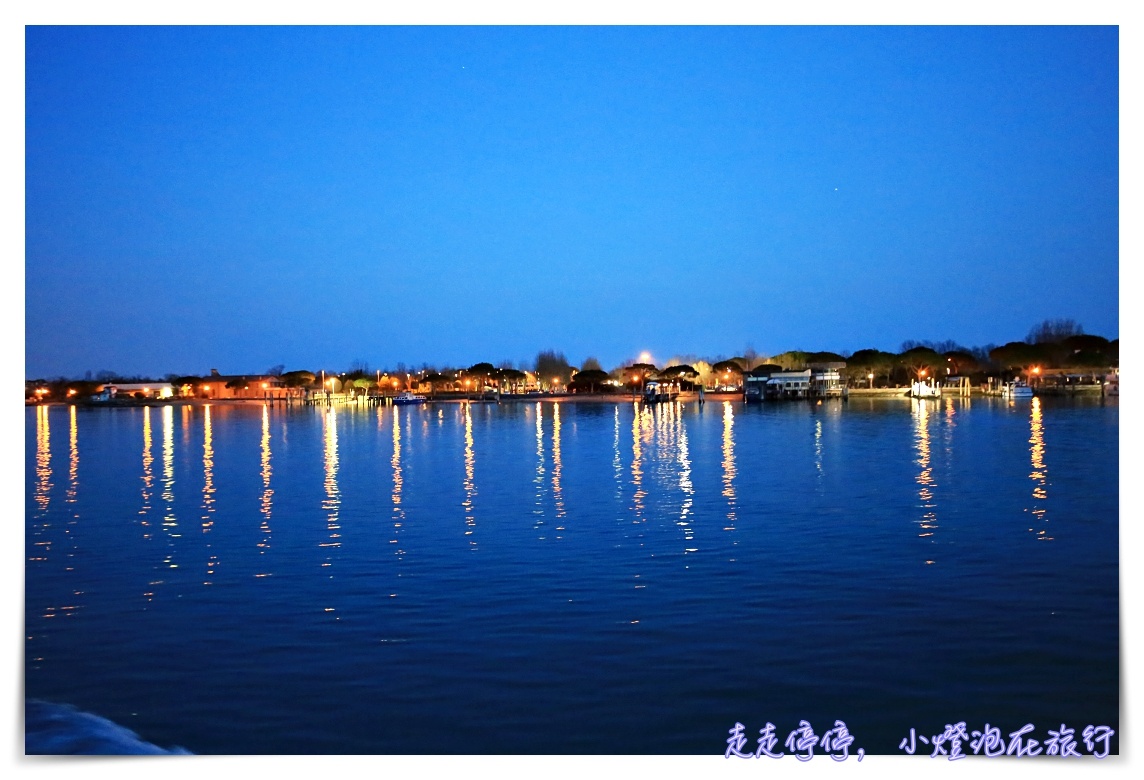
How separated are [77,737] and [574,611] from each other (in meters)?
3.28

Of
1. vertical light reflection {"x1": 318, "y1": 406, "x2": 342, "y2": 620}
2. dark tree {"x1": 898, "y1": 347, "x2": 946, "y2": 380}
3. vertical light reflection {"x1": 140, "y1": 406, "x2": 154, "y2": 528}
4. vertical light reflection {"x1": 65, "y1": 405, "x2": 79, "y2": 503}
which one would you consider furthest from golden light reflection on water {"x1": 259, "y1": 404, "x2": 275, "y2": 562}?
dark tree {"x1": 898, "y1": 347, "x2": 946, "y2": 380}

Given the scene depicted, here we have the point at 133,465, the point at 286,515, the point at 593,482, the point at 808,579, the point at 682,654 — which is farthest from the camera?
the point at 133,465

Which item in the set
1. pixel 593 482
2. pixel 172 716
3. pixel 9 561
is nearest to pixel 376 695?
pixel 172 716

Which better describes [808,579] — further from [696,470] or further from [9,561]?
[696,470]

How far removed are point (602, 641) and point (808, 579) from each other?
2.40 m

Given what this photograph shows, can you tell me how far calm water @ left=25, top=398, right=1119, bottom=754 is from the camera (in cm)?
569

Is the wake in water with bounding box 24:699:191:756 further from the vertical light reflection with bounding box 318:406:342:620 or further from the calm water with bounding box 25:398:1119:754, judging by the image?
the vertical light reflection with bounding box 318:406:342:620

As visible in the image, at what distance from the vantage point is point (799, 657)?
6520mm

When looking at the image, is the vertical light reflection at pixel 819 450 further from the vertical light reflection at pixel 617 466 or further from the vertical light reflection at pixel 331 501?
the vertical light reflection at pixel 331 501

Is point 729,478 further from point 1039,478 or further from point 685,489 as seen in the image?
point 1039,478

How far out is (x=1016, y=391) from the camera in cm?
6994

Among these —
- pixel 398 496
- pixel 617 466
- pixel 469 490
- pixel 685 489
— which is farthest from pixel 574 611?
pixel 617 466

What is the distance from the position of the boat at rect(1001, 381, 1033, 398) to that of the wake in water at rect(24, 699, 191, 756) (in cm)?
7001

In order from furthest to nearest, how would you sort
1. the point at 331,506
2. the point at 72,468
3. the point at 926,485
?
the point at 72,468, the point at 926,485, the point at 331,506
